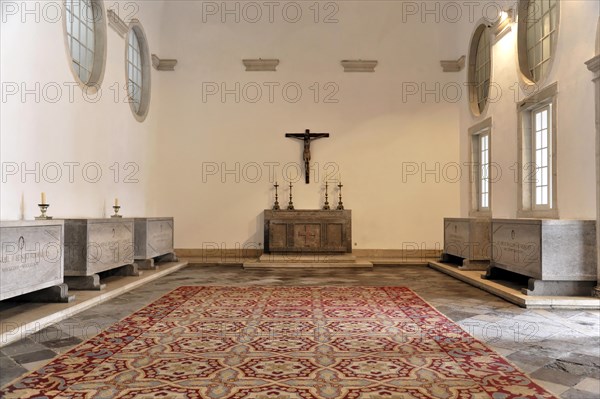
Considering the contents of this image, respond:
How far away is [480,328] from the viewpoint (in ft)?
15.5

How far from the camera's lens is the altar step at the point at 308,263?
1009cm

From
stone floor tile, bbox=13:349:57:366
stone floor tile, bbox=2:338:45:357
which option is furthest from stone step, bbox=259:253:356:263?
stone floor tile, bbox=13:349:57:366

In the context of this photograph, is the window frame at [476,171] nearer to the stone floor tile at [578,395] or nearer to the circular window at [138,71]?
the circular window at [138,71]

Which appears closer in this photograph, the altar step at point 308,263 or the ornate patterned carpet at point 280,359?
the ornate patterned carpet at point 280,359

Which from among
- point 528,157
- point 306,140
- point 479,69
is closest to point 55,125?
point 306,140

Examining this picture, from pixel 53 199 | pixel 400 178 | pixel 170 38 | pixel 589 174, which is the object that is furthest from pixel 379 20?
pixel 53 199

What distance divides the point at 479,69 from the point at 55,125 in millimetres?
8667

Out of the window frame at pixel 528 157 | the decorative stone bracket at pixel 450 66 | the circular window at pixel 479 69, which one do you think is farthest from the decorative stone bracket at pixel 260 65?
the window frame at pixel 528 157

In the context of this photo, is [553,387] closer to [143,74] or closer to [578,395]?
[578,395]

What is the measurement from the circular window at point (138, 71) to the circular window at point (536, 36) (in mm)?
7615

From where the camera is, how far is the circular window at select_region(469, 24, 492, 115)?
10.5m

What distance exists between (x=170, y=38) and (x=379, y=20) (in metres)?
5.15

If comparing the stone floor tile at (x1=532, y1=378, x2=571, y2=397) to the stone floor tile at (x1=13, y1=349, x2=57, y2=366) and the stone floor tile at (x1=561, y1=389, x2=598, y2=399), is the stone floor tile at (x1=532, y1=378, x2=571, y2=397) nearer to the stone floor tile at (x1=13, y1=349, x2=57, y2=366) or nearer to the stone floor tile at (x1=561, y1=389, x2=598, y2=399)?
the stone floor tile at (x1=561, y1=389, x2=598, y2=399)

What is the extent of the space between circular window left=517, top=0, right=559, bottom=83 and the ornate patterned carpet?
4.82 m
